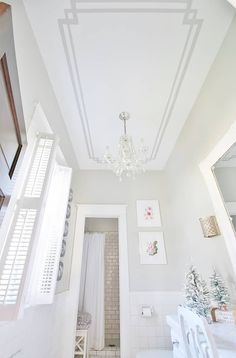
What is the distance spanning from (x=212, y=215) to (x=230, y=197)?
1.02 feet

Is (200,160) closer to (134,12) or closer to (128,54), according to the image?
(128,54)

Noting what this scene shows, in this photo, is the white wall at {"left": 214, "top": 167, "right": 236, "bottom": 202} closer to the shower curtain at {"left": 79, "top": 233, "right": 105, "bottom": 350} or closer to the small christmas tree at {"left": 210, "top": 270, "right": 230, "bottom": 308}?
the small christmas tree at {"left": 210, "top": 270, "right": 230, "bottom": 308}

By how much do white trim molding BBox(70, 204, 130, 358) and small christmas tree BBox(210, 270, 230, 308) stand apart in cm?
135

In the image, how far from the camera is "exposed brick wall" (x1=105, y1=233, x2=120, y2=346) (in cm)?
373

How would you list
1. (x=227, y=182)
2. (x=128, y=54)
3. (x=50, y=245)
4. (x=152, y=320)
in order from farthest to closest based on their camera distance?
(x=152, y=320) → (x=50, y=245) → (x=128, y=54) → (x=227, y=182)

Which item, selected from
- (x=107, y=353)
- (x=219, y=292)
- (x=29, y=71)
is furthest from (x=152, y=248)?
(x=29, y=71)

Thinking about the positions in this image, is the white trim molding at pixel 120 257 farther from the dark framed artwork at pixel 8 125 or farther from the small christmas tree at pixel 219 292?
the dark framed artwork at pixel 8 125

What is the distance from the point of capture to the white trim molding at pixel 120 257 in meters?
2.28

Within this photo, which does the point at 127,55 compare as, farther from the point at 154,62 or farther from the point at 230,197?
the point at 230,197

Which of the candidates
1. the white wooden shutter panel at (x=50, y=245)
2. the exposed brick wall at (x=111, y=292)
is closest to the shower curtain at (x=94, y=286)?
the exposed brick wall at (x=111, y=292)

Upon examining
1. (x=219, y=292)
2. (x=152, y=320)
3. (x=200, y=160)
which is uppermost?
(x=200, y=160)

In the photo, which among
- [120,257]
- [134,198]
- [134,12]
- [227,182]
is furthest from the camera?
[134,198]

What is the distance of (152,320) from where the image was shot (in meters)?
2.31

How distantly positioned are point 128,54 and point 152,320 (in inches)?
121
